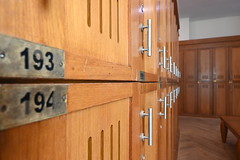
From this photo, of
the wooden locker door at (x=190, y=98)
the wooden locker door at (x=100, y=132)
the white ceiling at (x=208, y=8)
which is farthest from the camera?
the wooden locker door at (x=190, y=98)

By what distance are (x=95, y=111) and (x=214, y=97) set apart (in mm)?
5057

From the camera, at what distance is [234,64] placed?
15.0 feet

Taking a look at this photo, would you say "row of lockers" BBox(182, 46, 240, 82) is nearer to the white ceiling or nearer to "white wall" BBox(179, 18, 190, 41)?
"white wall" BBox(179, 18, 190, 41)

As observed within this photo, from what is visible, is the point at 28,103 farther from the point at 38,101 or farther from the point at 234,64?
the point at 234,64

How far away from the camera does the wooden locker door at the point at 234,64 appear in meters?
4.54

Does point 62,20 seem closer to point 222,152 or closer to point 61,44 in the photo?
point 61,44

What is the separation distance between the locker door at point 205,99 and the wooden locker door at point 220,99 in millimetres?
110

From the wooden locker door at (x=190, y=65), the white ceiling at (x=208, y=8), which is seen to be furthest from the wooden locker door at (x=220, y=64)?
the white ceiling at (x=208, y=8)

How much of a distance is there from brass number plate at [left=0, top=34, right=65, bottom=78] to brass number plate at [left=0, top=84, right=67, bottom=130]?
0.01 meters

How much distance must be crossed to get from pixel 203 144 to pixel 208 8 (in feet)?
11.7

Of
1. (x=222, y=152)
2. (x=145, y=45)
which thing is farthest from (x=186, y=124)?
(x=145, y=45)

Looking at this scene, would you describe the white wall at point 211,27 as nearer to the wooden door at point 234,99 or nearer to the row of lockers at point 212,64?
the row of lockers at point 212,64

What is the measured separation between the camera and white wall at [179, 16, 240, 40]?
544cm

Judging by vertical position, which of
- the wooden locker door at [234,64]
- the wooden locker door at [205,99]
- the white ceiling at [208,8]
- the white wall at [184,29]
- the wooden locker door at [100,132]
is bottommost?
the wooden locker door at [205,99]
